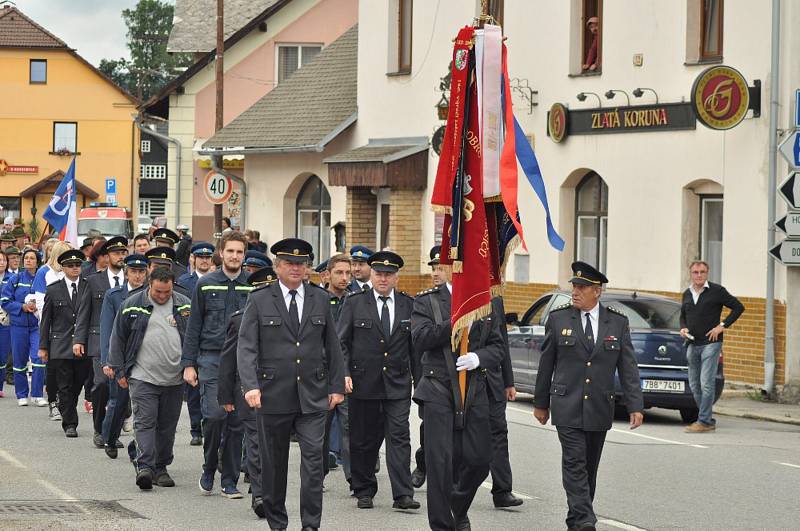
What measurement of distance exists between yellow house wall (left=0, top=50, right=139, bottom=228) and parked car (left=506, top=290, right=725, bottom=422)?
5720 cm

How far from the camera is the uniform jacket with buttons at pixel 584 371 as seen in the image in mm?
10352

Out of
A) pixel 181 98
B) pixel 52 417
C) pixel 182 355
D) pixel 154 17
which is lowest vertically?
pixel 52 417

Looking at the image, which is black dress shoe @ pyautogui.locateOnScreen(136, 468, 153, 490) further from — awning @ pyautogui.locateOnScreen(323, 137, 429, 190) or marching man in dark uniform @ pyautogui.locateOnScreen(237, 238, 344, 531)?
awning @ pyautogui.locateOnScreen(323, 137, 429, 190)

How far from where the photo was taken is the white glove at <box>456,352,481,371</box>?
32.1ft

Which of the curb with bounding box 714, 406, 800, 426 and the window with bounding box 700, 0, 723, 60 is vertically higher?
the window with bounding box 700, 0, 723, 60

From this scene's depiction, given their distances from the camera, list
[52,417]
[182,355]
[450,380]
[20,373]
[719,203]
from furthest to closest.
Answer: [719,203] → [20,373] → [52,417] → [182,355] → [450,380]

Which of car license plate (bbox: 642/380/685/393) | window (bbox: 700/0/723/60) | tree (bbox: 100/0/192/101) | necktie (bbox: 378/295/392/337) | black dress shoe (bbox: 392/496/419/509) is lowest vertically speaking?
black dress shoe (bbox: 392/496/419/509)

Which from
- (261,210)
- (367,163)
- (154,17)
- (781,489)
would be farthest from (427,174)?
(154,17)

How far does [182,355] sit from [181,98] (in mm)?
33487

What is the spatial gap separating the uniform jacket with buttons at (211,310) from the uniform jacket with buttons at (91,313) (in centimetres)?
327

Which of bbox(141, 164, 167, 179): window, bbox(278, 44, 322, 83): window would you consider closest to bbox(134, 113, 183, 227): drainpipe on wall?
bbox(278, 44, 322, 83): window

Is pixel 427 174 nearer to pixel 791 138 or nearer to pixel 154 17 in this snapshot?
pixel 791 138

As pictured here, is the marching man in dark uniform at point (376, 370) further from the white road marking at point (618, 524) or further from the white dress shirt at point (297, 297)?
the white dress shirt at point (297, 297)

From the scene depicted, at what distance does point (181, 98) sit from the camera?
44.9 m
